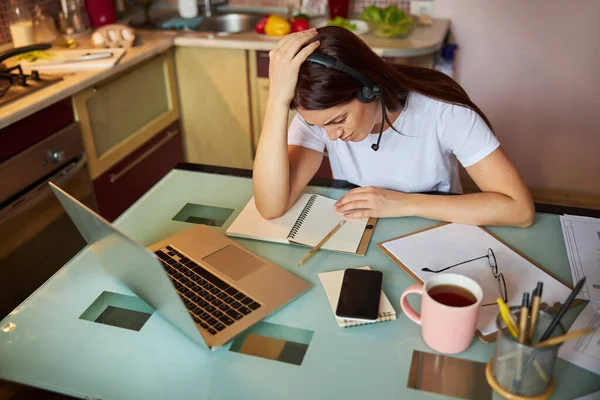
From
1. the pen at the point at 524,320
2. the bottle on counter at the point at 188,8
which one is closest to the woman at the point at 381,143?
the pen at the point at 524,320

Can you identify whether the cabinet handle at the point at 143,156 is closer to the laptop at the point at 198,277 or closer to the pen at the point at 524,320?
the laptop at the point at 198,277

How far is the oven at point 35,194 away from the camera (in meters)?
1.84

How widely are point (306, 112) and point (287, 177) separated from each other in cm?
15

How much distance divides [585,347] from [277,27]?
1.98 meters

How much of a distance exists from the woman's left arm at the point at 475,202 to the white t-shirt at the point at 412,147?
70 mm

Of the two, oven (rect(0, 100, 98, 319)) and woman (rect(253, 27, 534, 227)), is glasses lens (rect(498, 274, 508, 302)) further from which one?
oven (rect(0, 100, 98, 319))

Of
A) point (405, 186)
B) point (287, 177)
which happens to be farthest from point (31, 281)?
point (405, 186)

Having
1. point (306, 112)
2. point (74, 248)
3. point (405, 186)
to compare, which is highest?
point (306, 112)

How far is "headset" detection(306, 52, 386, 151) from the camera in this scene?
1.20 metres

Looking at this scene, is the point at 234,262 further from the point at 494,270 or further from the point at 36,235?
the point at 36,235

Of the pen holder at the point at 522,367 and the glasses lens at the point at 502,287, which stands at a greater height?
the pen holder at the point at 522,367

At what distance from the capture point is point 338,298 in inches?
40.1

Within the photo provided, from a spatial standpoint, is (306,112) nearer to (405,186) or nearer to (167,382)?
(405,186)

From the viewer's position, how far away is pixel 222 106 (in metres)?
2.73
